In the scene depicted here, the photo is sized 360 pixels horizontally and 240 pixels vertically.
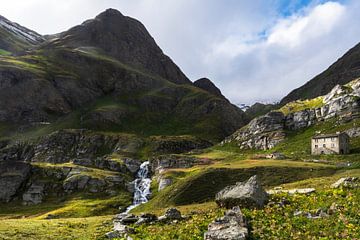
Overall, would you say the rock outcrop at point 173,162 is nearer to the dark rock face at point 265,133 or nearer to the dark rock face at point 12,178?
the dark rock face at point 12,178

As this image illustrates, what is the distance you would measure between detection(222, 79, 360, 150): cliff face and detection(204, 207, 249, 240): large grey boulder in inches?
5834

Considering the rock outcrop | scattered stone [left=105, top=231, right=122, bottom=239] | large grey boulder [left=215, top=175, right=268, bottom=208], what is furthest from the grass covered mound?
the rock outcrop

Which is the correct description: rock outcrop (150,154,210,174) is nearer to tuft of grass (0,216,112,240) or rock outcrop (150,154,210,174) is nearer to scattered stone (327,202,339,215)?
tuft of grass (0,216,112,240)

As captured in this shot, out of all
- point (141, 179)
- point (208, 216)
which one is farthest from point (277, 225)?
point (141, 179)

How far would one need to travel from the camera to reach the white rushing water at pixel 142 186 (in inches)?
4310

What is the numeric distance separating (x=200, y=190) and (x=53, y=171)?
75.5 meters

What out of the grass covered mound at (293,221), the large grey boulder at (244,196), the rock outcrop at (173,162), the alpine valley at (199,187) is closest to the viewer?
the grass covered mound at (293,221)

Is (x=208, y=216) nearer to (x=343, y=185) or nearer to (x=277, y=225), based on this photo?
(x=277, y=225)

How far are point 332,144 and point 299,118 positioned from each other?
190 feet

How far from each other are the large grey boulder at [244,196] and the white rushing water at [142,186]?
60947mm

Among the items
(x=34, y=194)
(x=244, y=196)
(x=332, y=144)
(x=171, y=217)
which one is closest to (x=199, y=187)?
(x=171, y=217)

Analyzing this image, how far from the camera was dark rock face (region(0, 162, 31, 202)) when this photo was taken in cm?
12350

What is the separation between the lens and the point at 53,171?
13275 centimetres

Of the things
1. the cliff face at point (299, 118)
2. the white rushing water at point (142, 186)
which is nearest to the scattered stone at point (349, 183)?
the white rushing water at point (142, 186)
